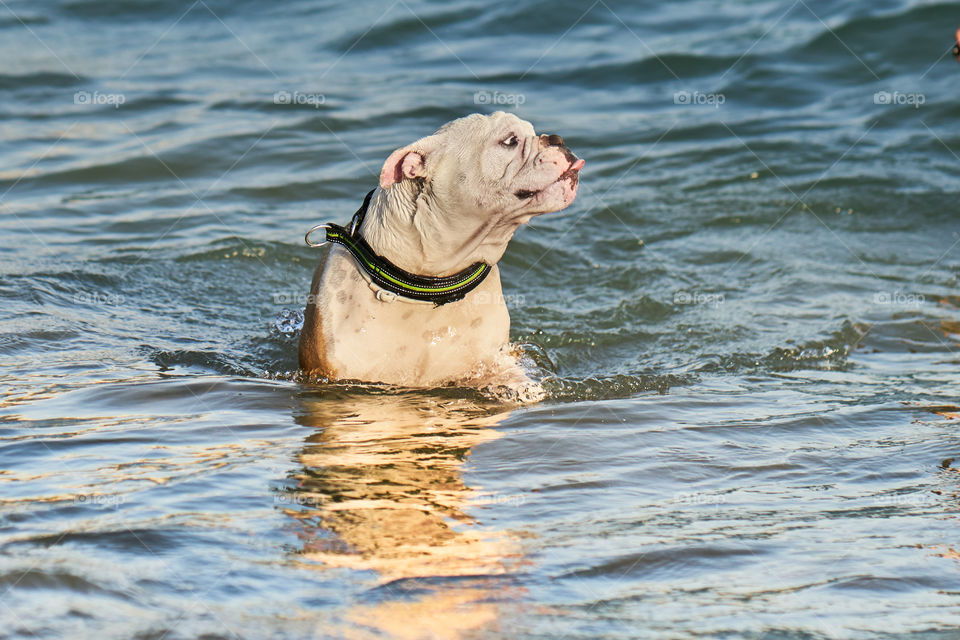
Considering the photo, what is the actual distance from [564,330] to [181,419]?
9.61 feet

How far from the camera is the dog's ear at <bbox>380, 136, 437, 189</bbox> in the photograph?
5.02 metres

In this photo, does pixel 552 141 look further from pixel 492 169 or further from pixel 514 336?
pixel 514 336

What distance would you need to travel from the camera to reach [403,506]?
4.06 meters

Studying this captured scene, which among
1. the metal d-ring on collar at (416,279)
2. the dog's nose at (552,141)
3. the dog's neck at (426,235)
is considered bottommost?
the metal d-ring on collar at (416,279)

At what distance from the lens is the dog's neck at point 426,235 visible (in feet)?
16.8

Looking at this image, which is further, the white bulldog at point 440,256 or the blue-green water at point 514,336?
the white bulldog at point 440,256

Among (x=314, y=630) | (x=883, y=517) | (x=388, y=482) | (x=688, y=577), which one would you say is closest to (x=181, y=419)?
(x=388, y=482)

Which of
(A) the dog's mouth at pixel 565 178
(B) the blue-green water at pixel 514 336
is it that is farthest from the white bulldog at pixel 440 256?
(B) the blue-green water at pixel 514 336

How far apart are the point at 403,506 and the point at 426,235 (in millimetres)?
1507

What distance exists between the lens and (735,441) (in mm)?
5016

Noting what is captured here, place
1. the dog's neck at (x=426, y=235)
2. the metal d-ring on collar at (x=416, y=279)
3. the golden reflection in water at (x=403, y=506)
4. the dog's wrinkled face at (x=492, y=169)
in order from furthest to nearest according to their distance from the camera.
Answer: the metal d-ring on collar at (x=416, y=279) < the dog's neck at (x=426, y=235) < the dog's wrinkled face at (x=492, y=169) < the golden reflection in water at (x=403, y=506)

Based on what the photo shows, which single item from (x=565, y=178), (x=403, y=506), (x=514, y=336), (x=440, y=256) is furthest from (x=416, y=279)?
(x=514, y=336)

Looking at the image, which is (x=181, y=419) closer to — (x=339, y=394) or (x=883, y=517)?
(x=339, y=394)

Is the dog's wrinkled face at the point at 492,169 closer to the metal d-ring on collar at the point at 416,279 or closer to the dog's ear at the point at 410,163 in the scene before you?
the dog's ear at the point at 410,163
